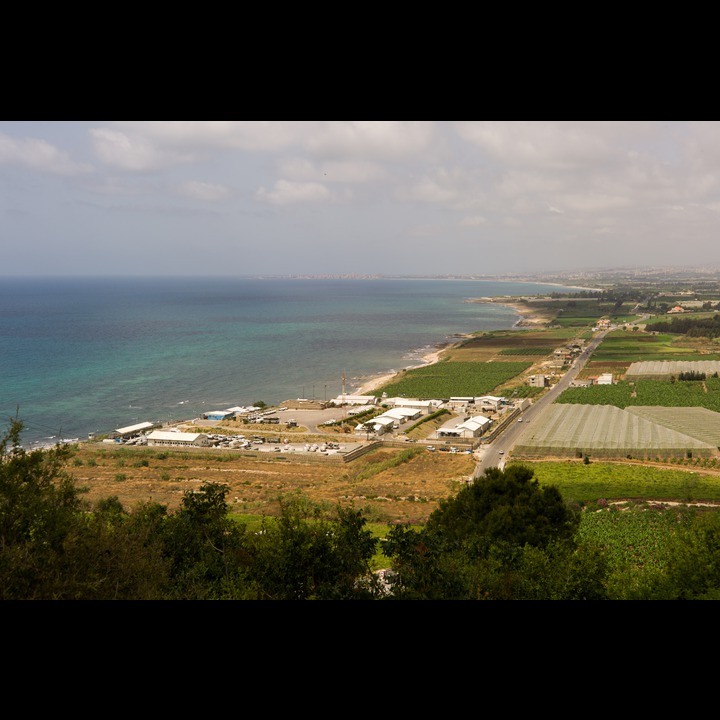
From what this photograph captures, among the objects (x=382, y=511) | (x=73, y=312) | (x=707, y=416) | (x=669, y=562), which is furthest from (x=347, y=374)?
(x=73, y=312)

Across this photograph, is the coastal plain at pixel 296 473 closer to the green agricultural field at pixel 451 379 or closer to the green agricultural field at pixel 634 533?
the green agricultural field at pixel 451 379

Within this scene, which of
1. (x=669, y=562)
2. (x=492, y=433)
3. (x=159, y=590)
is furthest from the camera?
(x=492, y=433)

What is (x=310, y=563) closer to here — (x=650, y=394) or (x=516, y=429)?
(x=516, y=429)

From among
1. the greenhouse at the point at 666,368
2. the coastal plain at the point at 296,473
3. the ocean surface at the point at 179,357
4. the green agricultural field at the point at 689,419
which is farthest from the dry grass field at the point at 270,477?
the greenhouse at the point at 666,368

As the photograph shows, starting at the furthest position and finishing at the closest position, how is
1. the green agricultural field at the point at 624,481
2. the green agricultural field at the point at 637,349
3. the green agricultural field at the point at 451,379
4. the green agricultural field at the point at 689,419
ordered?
1. the green agricultural field at the point at 637,349
2. the green agricultural field at the point at 451,379
3. the green agricultural field at the point at 689,419
4. the green agricultural field at the point at 624,481
